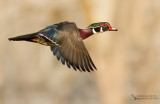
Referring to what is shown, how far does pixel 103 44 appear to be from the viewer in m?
2.89

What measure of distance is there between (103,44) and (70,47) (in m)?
1.77

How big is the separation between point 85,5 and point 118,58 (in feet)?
1.55

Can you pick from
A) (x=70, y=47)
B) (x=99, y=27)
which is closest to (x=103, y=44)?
(x=99, y=27)

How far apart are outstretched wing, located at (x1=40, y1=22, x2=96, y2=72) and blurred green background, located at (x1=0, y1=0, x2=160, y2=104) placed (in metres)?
1.38

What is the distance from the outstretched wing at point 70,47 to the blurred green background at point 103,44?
138cm

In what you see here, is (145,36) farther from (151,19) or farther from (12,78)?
(12,78)

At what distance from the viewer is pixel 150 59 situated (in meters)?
3.25

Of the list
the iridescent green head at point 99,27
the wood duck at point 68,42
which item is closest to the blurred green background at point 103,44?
the iridescent green head at point 99,27

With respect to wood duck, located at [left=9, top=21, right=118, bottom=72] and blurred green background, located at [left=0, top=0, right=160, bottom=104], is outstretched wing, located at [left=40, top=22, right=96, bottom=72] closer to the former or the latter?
wood duck, located at [left=9, top=21, right=118, bottom=72]

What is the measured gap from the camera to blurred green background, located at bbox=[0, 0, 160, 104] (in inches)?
112

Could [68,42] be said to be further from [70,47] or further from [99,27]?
[99,27]

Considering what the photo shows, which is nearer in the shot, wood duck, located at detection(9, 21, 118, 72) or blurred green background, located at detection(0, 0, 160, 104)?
wood duck, located at detection(9, 21, 118, 72)

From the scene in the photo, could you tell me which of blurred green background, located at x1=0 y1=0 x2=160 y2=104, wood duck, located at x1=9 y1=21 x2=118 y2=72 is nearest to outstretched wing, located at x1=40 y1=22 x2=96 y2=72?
wood duck, located at x1=9 y1=21 x2=118 y2=72

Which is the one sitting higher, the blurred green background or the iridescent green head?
the iridescent green head
